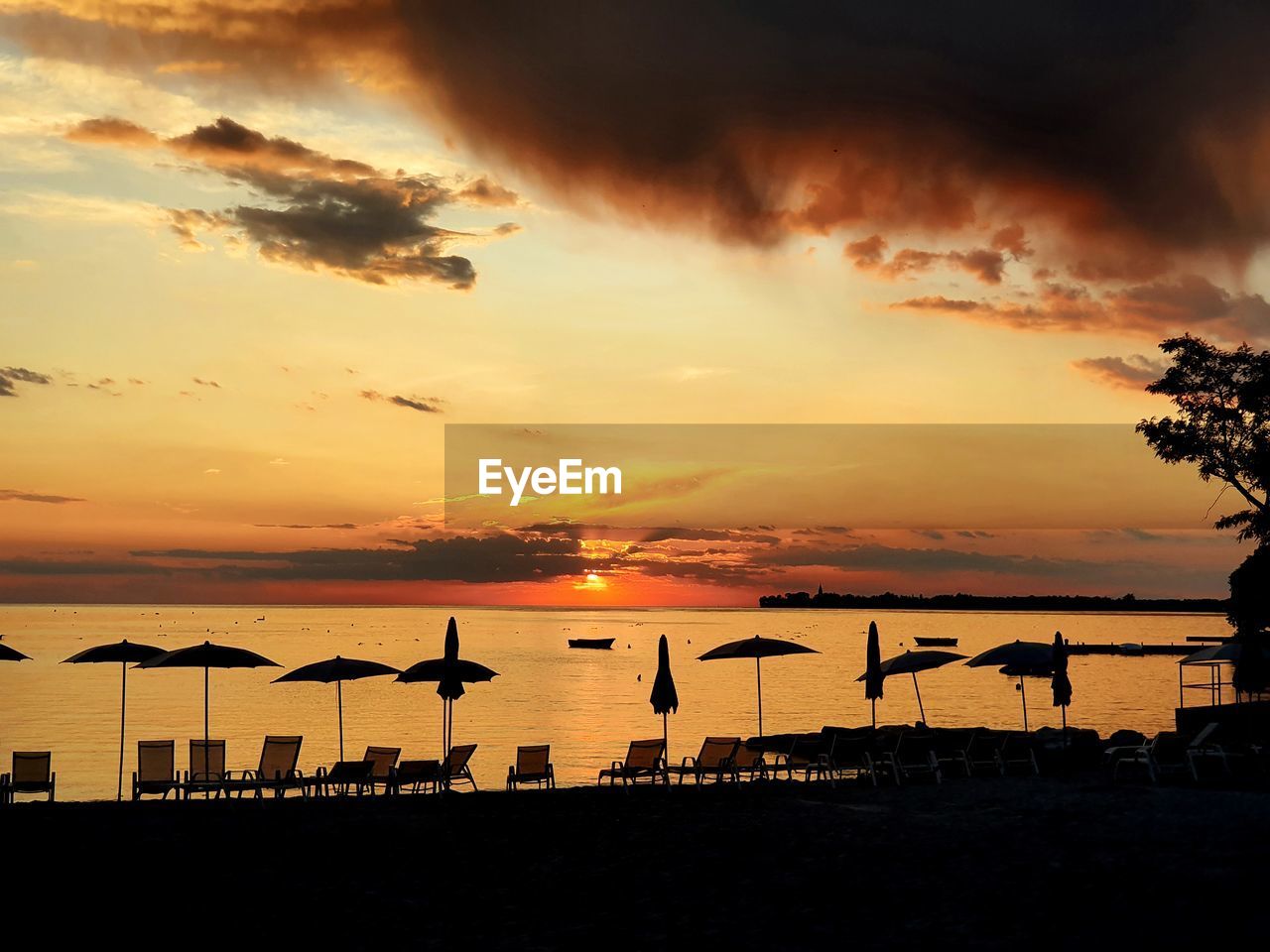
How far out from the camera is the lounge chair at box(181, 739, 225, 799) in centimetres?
1908

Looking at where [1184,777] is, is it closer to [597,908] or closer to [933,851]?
[933,851]

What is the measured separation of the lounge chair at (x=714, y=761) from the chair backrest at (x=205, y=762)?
7.29 meters

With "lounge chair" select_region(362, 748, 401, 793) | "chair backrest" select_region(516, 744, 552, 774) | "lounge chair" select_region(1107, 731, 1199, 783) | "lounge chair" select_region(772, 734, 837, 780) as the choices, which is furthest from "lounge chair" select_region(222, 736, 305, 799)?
"lounge chair" select_region(1107, 731, 1199, 783)

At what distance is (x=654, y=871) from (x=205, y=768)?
9910 mm

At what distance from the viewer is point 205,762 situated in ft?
64.1

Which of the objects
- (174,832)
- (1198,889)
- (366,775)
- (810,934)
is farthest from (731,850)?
(366,775)

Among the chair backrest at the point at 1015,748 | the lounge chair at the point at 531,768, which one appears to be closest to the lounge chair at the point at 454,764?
the lounge chair at the point at 531,768

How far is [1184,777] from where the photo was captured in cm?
2016

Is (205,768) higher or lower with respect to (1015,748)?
higher

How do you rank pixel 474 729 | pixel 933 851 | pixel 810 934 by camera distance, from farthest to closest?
pixel 474 729 → pixel 933 851 → pixel 810 934

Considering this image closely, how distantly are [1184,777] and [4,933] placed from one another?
1755 centimetres

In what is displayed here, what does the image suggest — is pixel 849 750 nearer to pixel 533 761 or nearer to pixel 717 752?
pixel 717 752

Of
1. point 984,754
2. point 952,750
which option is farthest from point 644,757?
point 984,754

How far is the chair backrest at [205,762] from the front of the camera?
19406 millimetres
